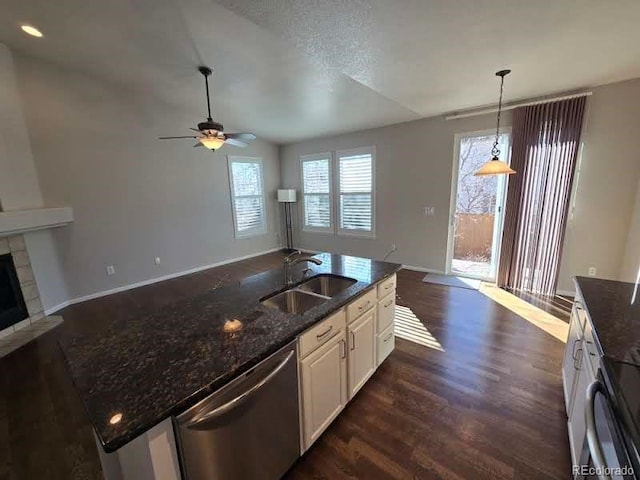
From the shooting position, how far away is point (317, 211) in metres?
6.18

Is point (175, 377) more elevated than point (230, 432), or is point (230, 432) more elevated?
point (175, 377)

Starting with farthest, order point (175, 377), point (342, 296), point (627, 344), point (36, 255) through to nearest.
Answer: point (36, 255) < point (342, 296) < point (627, 344) < point (175, 377)

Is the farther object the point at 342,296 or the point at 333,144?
the point at 333,144

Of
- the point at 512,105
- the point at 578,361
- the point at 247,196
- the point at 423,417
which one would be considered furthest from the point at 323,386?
the point at 247,196

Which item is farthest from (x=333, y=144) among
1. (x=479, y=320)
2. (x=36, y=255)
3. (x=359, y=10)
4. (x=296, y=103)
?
(x=36, y=255)

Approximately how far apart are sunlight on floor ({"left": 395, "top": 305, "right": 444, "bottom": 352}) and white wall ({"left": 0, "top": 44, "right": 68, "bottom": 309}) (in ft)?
15.0

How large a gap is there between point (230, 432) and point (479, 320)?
2.96m

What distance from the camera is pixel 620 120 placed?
302 cm

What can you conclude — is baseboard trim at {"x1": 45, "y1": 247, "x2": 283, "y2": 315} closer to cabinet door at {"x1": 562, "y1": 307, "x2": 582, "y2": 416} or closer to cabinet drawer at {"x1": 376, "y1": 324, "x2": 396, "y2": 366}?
cabinet drawer at {"x1": 376, "y1": 324, "x2": 396, "y2": 366}

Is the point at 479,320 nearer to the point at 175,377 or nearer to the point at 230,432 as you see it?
the point at 230,432

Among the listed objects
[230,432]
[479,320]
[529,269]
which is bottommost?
[479,320]

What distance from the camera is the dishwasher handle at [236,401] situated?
0.88 metres

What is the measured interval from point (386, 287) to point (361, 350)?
0.54 metres

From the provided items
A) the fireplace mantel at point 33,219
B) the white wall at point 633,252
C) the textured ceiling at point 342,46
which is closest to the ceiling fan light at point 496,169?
the textured ceiling at point 342,46
